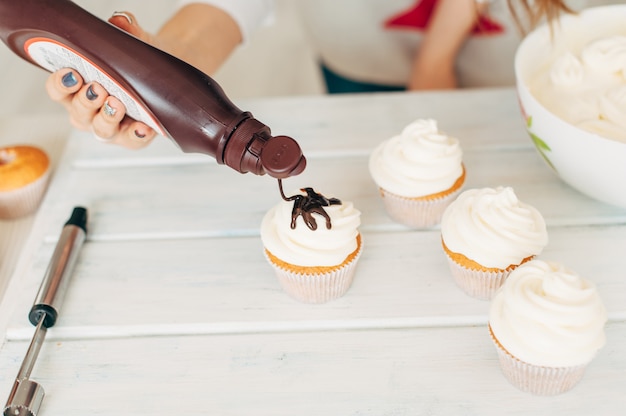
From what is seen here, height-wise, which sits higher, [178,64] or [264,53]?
[178,64]

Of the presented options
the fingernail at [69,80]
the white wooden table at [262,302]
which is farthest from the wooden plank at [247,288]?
the fingernail at [69,80]

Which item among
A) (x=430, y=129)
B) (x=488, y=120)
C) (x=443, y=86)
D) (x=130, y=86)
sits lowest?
(x=443, y=86)

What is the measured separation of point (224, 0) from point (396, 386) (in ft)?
2.54

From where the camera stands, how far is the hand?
0.85 m

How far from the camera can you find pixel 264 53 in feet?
8.15

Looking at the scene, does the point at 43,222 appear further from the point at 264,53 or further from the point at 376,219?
the point at 264,53

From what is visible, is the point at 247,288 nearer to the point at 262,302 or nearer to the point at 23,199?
the point at 262,302

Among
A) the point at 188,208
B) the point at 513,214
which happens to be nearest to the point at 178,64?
the point at 188,208

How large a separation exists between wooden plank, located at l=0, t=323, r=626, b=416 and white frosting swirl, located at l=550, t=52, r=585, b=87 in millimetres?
318

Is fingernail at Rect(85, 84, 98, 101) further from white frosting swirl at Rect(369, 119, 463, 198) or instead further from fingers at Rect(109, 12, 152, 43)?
white frosting swirl at Rect(369, 119, 463, 198)

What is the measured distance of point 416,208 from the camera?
0.88 meters

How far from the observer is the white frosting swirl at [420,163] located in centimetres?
86

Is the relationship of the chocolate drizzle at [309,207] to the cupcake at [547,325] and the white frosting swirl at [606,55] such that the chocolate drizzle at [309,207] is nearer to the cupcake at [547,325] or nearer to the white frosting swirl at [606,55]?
the cupcake at [547,325]

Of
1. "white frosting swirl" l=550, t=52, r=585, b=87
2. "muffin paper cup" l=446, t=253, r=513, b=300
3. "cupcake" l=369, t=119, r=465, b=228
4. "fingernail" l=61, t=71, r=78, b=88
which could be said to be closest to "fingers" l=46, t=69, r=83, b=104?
"fingernail" l=61, t=71, r=78, b=88
